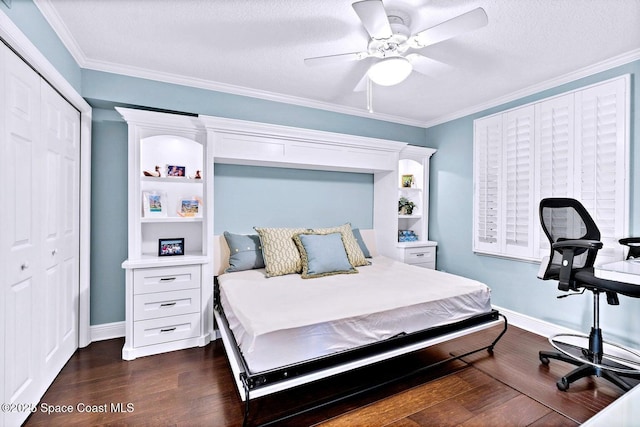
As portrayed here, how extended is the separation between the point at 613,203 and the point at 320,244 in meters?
2.59

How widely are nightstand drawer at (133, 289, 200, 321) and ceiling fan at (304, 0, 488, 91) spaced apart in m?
2.25

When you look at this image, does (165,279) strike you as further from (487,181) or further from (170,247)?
(487,181)

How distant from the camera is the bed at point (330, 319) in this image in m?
1.67

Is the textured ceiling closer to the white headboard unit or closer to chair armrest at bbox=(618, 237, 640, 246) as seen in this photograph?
the white headboard unit

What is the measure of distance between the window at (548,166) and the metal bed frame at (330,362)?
1258mm

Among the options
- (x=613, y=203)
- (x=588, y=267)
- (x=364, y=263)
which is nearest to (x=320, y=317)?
(x=364, y=263)

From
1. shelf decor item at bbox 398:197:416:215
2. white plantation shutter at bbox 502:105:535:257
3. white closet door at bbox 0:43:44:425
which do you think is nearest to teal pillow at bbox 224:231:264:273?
white closet door at bbox 0:43:44:425

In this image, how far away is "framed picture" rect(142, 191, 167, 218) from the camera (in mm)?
2900

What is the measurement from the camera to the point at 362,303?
2.08m

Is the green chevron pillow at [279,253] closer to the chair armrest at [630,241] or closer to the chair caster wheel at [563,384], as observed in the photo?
the chair caster wheel at [563,384]

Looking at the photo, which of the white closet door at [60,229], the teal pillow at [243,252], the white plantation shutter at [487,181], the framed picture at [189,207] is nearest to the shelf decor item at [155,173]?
the framed picture at [189,207]

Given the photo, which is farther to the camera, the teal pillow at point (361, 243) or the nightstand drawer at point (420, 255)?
the nightstand drawer at point (420, 255)

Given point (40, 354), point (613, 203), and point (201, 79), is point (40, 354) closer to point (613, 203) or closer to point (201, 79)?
point (201, 79)

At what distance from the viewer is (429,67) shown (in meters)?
2.70
